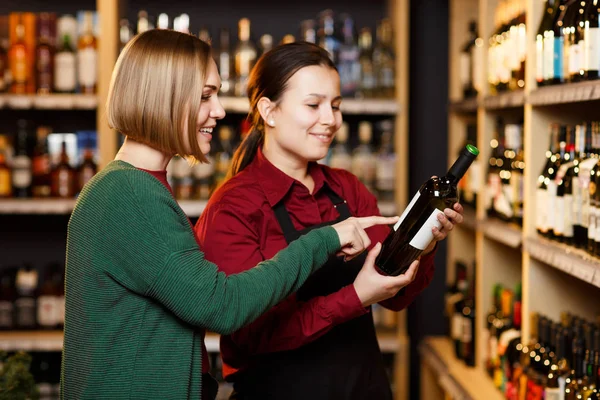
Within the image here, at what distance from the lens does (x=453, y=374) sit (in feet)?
9.48

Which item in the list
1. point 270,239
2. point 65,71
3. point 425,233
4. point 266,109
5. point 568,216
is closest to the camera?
point 425,233

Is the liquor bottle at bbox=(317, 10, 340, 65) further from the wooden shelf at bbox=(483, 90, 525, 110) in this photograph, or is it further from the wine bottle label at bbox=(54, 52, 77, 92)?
the wine bottle label at bbox=(54, 52, 77, 92)

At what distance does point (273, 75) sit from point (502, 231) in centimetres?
114

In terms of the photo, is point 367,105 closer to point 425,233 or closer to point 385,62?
point 385,62

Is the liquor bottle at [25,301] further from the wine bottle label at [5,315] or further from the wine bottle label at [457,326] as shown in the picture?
the wine bottle label at [457,326]

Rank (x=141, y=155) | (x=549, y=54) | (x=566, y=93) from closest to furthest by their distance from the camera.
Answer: (x=141, y=155), (x=566, y=93), (x=549, y=54)

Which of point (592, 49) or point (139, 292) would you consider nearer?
point (139, 292)

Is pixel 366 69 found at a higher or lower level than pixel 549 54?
higher

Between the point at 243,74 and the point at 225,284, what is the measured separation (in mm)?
2128

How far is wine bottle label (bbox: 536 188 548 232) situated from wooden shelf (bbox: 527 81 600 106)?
0.84 feet

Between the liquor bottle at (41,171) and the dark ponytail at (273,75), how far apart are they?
170cm

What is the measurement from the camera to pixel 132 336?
4.32 feet

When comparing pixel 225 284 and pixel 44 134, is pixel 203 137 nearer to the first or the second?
pixel 225 284

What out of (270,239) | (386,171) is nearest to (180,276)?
(270,239)
